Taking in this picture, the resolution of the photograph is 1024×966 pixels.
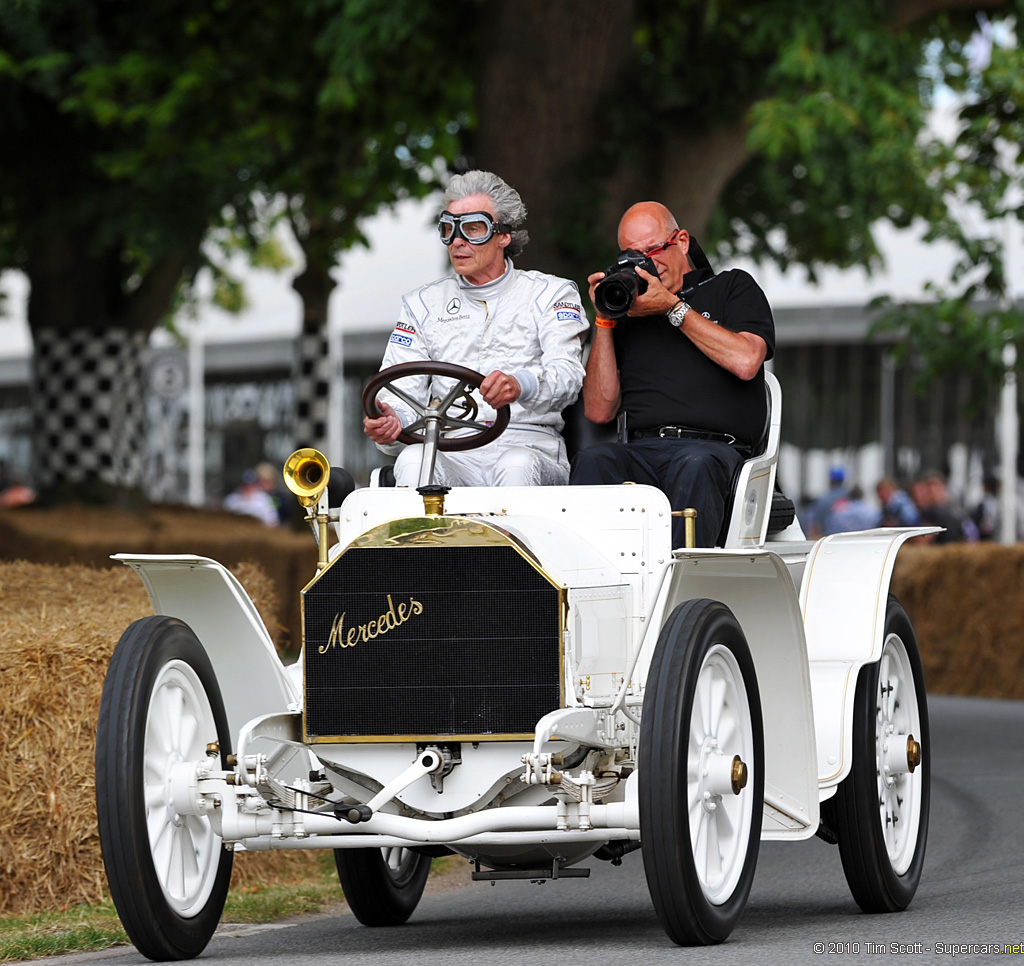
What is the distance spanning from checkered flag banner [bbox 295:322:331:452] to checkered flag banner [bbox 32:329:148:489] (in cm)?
286

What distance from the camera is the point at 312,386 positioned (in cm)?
2434

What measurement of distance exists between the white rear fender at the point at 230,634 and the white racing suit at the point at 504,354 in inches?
28.9

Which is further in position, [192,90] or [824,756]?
[192,90]

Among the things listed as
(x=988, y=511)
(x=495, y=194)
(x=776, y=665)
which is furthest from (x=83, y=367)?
(x=776, y=665)

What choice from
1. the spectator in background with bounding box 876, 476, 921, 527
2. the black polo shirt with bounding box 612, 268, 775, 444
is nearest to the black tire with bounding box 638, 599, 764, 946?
the black polo shirt with bounding box 612, 268, 775, 444

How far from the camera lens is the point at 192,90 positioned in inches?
639

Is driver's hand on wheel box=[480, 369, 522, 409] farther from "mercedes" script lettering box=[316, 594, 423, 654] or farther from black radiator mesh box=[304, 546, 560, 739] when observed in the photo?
"mercedes" script lettering box=[316, 594, 423, 654]

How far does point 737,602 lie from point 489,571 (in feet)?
2.88

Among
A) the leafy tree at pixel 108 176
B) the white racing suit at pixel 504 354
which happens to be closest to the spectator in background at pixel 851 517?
the leafy tree at pixel 108 176

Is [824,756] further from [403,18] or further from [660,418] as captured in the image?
[403,18]

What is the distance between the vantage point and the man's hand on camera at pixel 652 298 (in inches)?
252

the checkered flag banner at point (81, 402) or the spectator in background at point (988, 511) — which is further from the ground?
the checkered flag banner at point (81, 402)

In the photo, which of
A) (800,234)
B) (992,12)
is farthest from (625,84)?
(800,234)

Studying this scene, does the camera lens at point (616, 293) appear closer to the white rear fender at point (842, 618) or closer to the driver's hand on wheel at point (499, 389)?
the driver's hand on wheel at point (499, 389)
